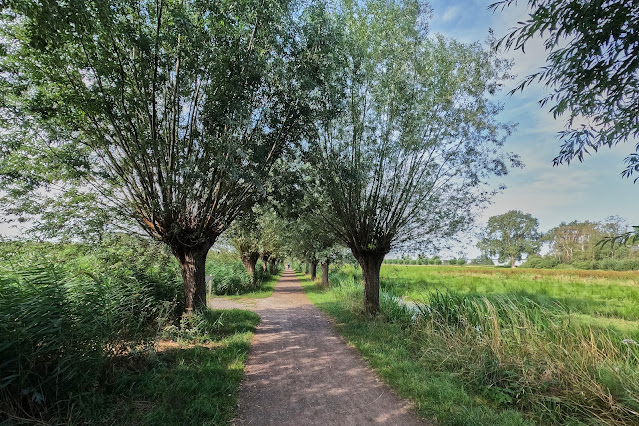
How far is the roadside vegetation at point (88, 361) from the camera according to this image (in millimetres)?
2855

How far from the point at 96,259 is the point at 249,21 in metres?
5.93

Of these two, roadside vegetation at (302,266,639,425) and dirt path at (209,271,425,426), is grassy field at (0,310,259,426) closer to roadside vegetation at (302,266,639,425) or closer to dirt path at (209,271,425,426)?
dirt path at (209,271,425,426)

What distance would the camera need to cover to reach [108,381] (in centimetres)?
377

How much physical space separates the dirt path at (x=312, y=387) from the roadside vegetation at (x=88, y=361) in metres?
0.41

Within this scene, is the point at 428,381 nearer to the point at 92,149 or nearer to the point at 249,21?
the point at 249,21

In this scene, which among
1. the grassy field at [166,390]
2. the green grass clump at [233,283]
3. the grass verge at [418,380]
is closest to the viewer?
the grassy field at [166,390]

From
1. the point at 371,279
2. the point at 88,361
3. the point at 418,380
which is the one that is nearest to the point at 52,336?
the point at 88,361

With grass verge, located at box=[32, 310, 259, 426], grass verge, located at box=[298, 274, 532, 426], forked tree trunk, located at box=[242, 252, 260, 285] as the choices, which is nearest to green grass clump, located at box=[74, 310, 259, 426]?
grass verge, located at box=[32, 310, 259, 426]

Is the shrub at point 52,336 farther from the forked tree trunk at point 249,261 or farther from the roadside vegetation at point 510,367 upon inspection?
the forked tree trunk at point 249,261

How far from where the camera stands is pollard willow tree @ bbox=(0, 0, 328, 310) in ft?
15.9

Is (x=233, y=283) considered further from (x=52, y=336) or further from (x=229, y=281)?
(x=52, y=336)

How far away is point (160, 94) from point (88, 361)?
5179mm

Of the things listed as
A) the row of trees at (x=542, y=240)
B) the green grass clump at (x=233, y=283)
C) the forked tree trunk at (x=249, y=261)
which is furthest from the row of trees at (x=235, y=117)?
the row of trees at (x=542, y=240)

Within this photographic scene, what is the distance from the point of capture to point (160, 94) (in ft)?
20.4
